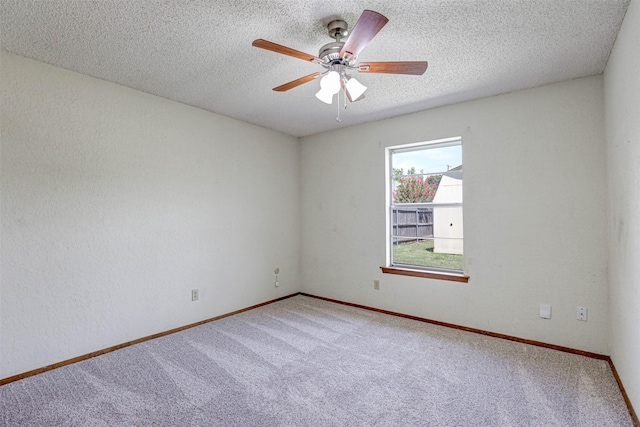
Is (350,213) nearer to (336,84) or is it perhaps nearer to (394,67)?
(336,84)

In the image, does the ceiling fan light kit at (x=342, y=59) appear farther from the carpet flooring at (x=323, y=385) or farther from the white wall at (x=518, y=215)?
the carpet flooring at (x=323, y=385)

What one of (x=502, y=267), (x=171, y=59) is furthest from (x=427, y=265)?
(x=171, y=59)

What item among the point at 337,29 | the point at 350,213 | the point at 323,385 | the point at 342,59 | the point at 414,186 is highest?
the point at 337,29

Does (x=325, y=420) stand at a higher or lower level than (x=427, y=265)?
lower

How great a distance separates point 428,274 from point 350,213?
126 centimetres

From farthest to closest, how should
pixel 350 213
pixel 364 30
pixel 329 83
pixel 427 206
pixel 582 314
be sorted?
pixel 350 213
pixel 427 206
pixel 582 314
pixel 329 83
pixel 364 30

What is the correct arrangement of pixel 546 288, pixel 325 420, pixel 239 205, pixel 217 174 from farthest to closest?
pixel 239 205
pixel 217 174
pixel 546 288
pixel 325 420

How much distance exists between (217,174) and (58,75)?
1.61 metres

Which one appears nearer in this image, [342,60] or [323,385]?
[342,60]

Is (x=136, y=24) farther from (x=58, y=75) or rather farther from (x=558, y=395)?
(x=558, y=395)

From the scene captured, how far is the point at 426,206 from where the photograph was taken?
3705 mm

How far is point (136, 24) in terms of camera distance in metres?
1.98

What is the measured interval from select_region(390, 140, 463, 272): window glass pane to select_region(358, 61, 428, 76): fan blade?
5.76 ft

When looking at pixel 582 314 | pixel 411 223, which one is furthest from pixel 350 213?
pixel 582 314
